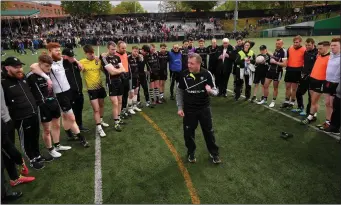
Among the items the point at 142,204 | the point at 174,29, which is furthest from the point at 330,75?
the point at 174,29

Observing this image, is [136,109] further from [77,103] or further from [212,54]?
[212,54]

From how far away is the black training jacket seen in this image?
4680 mm

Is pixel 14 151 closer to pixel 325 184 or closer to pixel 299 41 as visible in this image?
pixel 325 184

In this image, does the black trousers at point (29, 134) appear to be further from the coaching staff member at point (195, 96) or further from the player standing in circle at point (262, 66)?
the player standing in circle at point (262, 66)

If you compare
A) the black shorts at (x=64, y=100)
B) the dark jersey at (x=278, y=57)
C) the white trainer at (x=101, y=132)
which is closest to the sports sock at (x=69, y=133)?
the white trainer at (x=101, y=132)

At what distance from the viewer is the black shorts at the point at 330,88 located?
6398mm

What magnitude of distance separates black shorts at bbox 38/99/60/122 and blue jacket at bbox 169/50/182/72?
5044 mm

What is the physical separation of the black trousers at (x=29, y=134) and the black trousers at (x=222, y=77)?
7135mm

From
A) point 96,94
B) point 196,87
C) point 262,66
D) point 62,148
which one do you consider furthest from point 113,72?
point 262,66

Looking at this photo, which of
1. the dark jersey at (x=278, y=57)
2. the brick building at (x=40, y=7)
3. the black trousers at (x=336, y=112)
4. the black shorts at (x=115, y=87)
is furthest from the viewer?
the brick building at (x=40, y=7)

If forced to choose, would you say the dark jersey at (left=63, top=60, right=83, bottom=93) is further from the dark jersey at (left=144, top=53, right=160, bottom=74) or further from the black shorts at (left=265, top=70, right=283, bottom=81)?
the black shorts at (left=265, top=70, right=283, bottom=81)

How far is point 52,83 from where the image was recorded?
5758mm

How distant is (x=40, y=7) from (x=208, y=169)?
7674 centimetres

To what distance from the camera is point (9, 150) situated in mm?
4543
